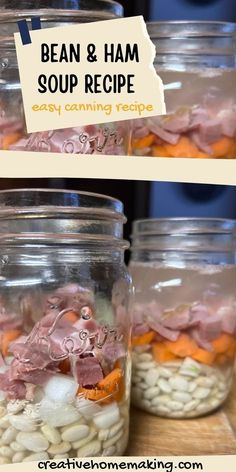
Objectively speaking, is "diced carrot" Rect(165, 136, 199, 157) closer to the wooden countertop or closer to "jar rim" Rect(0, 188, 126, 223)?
"jar rim" Rect(0, 188, 126, 223)

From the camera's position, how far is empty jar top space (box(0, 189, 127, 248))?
0.54 meters

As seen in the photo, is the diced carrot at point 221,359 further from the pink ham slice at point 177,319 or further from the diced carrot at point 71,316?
the diced carrot at point 71,316

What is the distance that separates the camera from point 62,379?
0.53 metres

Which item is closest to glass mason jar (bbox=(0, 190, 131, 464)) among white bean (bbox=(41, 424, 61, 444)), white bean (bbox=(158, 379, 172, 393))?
white bean (bbox=(41, 424, 61, 444))

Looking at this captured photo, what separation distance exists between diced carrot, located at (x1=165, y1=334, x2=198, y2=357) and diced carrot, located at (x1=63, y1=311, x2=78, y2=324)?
18cm

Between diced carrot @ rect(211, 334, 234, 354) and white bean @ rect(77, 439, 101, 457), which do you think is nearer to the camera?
white bean @ rect(77, 439, 101, 457)

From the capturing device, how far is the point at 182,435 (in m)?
0.64

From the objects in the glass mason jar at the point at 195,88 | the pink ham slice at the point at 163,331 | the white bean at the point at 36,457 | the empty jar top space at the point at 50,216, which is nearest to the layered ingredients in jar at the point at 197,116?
the glass mason jar at the point at 195,88

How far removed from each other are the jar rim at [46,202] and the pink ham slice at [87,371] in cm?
13

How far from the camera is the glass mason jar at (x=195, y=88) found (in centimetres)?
59

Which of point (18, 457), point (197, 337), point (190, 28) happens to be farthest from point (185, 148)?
point (18, 457)

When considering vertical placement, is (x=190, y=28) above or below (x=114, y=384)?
above

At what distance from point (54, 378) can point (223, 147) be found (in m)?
0.28

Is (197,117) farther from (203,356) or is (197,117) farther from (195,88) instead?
(203,356)
